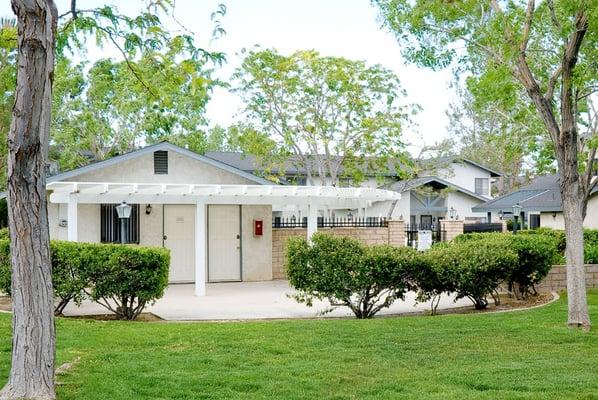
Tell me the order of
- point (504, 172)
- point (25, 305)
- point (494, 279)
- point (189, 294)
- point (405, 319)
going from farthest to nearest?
1. point (504, 172)
2. point (189, 294)
3. point (494, 279)
4. point (405, 319)
5. point (25, 305)

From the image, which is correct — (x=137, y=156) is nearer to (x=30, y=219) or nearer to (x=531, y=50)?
(x=531, y=50)

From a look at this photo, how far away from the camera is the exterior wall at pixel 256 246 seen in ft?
61.8

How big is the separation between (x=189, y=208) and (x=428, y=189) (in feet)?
68.3

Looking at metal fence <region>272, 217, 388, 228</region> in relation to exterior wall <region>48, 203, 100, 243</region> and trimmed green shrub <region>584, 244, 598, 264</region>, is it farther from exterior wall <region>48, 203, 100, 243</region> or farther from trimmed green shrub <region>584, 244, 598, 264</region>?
trimmed green shrub <region>584, 244, 598, 264</region>

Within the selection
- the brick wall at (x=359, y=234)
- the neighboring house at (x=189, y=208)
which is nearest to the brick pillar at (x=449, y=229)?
the brick wall at (x=359, y=234)

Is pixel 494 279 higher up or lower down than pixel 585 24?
lower down

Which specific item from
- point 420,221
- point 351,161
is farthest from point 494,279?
point 420,221

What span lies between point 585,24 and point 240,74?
1931 cm

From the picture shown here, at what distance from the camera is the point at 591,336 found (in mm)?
9039

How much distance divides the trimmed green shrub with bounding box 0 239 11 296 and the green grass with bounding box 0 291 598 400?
109 cm

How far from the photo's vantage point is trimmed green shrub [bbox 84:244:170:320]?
11141 millimetres

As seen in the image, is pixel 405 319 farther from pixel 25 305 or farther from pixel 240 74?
pixel 240 74

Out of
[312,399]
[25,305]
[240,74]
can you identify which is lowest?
[312,399]

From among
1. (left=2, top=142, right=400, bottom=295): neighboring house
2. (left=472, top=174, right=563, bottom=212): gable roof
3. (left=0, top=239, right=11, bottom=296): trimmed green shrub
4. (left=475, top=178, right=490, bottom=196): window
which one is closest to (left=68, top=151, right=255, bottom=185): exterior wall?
(left=2, top=142, right=400, bottom=295): neighboring house
